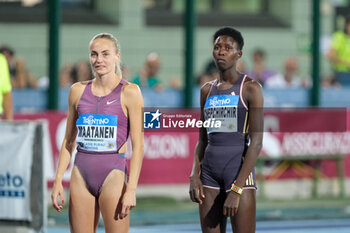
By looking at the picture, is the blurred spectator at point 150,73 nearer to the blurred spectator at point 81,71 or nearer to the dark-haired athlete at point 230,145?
the blurred spectator at point 81,71

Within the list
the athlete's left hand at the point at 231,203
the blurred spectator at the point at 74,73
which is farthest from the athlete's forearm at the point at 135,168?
the blurred spectator at the point at 74,73

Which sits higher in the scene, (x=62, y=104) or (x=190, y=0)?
(x=190, y=0)

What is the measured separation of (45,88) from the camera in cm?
1230

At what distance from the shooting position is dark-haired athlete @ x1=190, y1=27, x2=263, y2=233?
5.52m

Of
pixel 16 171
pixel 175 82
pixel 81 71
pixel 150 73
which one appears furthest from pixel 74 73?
pixel 16 171

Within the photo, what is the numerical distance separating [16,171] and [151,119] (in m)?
3.40

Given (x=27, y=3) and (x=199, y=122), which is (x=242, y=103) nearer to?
(x=199, y=122)

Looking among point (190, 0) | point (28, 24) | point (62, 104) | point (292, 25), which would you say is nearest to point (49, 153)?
point (62, 104)

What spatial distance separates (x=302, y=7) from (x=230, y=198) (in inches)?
325

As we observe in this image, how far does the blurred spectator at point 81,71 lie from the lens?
1176cm

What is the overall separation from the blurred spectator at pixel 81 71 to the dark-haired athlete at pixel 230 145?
20.2 feet

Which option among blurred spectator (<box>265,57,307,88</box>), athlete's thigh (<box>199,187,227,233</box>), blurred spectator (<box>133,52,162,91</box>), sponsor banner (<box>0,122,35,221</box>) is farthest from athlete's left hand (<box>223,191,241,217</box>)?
blurred spectator (<box>265,57,307,88</box>)

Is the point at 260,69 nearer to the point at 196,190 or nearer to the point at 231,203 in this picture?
the point at 196,190

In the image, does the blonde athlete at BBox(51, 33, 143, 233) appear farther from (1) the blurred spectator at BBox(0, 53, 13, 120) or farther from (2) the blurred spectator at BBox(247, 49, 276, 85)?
(2) the blurred spectator at BBox(247, 49, 276, 85)
